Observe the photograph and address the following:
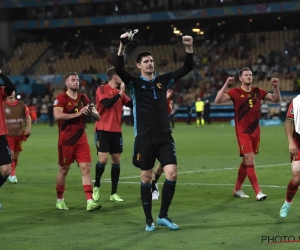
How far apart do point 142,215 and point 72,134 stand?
1.94 metres

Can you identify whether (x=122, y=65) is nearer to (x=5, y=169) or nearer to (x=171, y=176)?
(x=171, y=176)

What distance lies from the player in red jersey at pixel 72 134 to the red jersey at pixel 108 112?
1.17 m

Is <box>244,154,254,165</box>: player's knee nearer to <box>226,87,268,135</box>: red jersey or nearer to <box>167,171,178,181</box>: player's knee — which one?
<box>226,87,268,135</box>: red jersey

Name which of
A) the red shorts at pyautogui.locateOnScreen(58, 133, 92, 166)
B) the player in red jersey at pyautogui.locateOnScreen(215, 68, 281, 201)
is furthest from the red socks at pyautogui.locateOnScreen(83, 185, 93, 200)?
the player in red jersey at pyautogui.locateOnScreen(215, 68, 281, 201)

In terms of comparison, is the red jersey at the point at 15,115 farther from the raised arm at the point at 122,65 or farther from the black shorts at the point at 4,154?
the raised arm at the point at 122,65

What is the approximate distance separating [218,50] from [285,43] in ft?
19.1

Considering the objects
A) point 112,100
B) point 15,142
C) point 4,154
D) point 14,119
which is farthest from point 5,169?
point 15,142

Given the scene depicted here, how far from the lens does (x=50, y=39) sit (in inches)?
2940

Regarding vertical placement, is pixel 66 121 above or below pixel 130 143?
above

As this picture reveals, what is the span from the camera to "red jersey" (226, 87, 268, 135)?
539 inches

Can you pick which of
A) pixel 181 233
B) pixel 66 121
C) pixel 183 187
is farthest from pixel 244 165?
pixel 181 233

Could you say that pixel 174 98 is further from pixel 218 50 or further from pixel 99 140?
pixel 99 140

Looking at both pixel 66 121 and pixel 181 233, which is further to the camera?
pixel 66 121

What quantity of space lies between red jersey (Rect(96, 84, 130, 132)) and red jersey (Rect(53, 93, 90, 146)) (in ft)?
3.87
